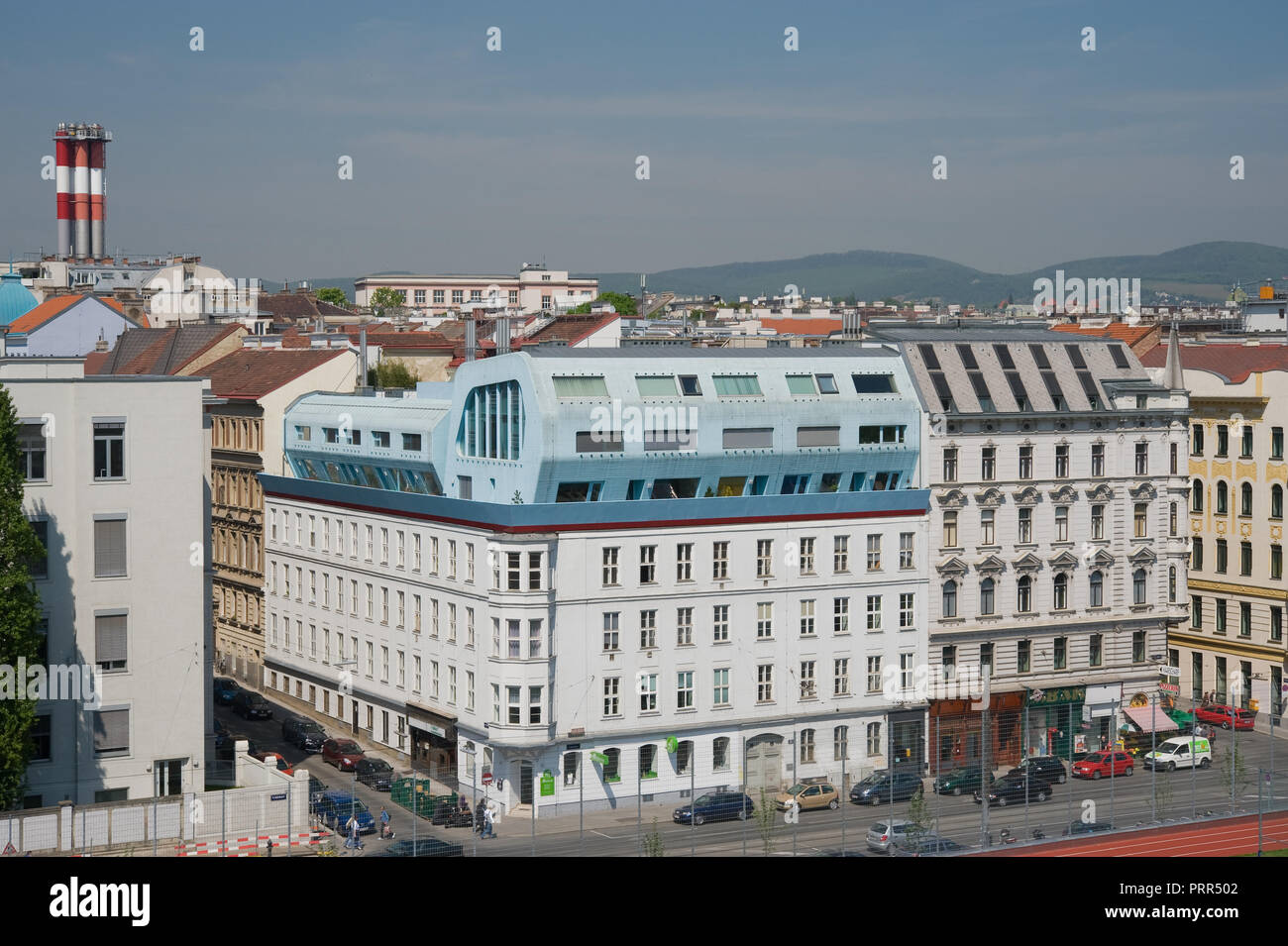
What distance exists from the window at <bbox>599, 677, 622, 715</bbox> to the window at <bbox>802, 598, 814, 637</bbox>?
7505 mm

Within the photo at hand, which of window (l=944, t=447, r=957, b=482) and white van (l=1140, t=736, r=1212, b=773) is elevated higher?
window (l=944, t=447, r=957, b=482)

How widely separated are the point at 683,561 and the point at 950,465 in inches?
474

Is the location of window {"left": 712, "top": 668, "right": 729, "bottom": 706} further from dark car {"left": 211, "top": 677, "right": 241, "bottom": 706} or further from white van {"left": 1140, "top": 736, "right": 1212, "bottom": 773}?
dark car {"left": 211, "top": 677, "right": 241, "bottom": 706}

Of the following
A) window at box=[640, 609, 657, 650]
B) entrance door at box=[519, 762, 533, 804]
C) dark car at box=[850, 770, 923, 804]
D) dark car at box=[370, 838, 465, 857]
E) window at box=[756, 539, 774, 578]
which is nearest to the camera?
dark car at box=[370, 838, 465, 857]

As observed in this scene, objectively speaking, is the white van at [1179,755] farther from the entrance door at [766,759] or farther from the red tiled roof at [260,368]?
the red tiled roof at [260,368]

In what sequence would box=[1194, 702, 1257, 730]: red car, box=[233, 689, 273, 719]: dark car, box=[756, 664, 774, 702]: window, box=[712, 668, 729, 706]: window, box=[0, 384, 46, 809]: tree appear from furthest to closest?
box=[233, 689, 273, 719]: dark car < box=[1194, 702, 1257, 730]: red car < box=[756, 664, 774, 702]: window < box=[712, 668, 729, 706]: window < box=[0, 384, 46, 809]: tree

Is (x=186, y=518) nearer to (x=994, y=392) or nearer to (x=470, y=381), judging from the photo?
(x=470, y=381)

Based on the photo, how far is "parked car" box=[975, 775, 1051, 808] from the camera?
47906 millimetres

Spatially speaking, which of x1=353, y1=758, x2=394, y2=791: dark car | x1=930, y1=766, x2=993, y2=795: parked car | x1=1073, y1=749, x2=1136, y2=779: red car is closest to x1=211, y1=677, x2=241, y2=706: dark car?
x1=353, y1=758, x2=394, y2=791: dark car

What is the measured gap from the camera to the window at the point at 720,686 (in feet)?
195

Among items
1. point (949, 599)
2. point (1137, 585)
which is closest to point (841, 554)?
point (949, 599)

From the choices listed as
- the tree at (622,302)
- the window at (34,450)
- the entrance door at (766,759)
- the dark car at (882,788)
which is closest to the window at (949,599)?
the entrance door at (766,759)

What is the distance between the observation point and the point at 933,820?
144 ft
